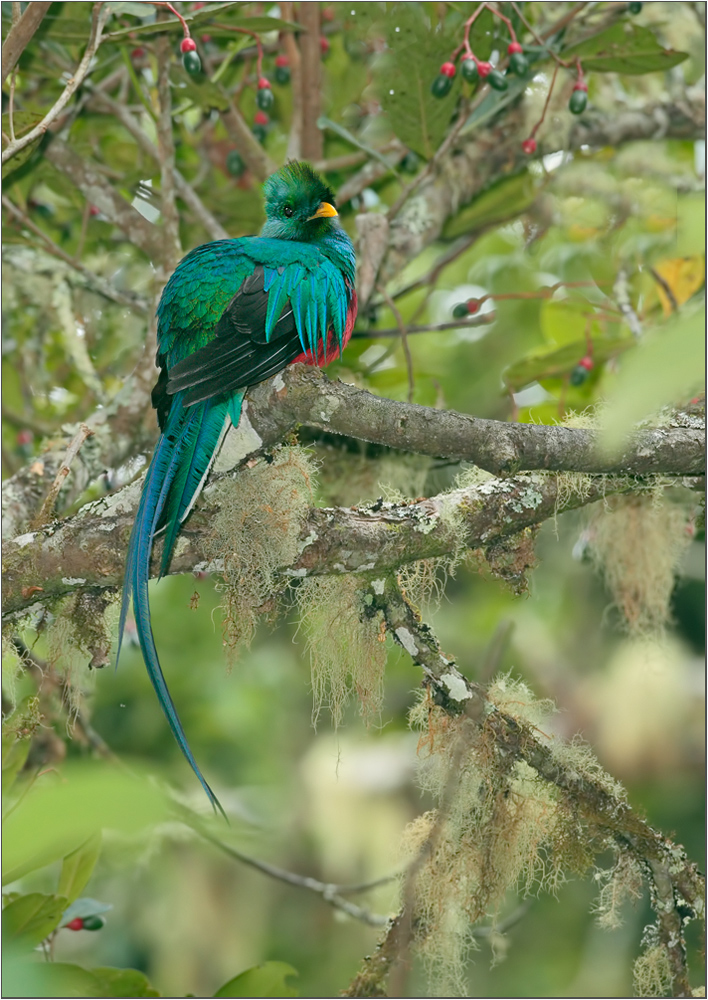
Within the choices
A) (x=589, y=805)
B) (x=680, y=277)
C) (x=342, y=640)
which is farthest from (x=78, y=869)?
(x=680, y=277)

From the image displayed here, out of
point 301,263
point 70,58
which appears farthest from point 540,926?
point 70,58

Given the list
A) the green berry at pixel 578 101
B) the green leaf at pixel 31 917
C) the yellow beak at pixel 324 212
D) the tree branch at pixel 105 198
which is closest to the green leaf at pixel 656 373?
the green leaf at pixel 31 917

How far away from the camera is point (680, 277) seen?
3.88 m

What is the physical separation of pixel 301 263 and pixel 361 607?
0.96 meters

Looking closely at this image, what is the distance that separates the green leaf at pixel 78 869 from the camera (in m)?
2.59

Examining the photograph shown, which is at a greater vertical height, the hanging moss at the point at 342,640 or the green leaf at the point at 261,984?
the hanging moss at the point at 342,640

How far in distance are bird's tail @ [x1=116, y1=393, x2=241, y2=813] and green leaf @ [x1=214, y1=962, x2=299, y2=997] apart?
51 cm

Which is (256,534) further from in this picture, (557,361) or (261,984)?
(557,361)

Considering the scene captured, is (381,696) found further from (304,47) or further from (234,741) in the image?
(234,741)

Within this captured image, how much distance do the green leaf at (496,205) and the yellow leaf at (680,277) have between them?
26.2 inches

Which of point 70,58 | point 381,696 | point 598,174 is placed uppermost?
point 598,174

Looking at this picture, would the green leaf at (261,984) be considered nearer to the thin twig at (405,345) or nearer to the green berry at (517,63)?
the thin twig at (405,345)

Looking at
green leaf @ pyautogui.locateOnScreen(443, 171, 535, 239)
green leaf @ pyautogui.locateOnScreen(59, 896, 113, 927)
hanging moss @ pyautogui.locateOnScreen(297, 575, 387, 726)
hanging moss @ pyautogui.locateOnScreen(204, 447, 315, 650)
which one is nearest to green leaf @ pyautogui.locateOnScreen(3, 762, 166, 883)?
hanging moss @ pyautogui.locateOnScreen(204, 447, 315, 650)

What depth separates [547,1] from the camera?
12.9ft
